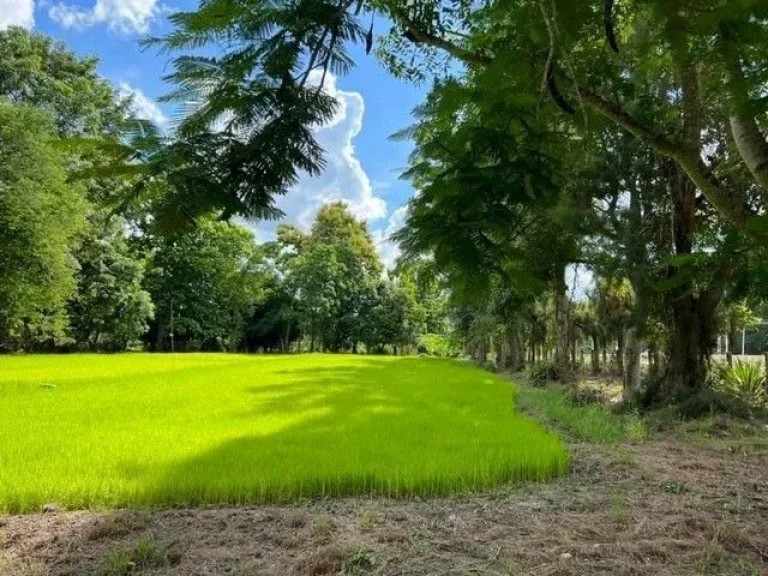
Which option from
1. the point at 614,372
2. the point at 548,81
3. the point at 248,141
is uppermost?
the point at 548,81

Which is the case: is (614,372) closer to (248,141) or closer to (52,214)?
(52,214)

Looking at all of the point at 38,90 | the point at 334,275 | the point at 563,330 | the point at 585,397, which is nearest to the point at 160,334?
the point at 334,275

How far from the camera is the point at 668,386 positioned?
389 inches

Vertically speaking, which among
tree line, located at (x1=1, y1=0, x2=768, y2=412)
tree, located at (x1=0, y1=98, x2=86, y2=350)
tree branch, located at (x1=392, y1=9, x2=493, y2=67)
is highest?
tree, located at (x1=0, y1=98, x2=86, y2=350)

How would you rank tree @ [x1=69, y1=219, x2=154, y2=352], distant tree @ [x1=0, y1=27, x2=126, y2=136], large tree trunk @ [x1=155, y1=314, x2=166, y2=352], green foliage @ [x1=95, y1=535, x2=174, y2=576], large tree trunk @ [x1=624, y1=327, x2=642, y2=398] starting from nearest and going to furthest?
1. green foliage @ [x1=95, y1=535, x2=174, y2=576]
2. large tree trunk @ [x1=624, y1=327, x2=642, y2=398]
3. distant tree @ [x1=0, y1=27, x2=126, y2=136]
4. tree @ [x1=69, y1=219, x2=154, y2=352]
5. large tree trunk @ [x1=155, y1=314, x2=166, y2=352]

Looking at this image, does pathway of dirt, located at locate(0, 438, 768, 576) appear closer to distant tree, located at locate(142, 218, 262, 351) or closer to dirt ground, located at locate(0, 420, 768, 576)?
dirt ground, located at locate(0, 420, 768, 576)

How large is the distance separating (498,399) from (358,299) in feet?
110

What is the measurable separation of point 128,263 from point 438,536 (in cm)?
2938

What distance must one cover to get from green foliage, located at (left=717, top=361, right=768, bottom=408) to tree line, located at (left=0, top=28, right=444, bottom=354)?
6.21 meters

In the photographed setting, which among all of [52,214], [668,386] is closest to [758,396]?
[668,386]

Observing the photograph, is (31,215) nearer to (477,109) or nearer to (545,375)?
(545,375)

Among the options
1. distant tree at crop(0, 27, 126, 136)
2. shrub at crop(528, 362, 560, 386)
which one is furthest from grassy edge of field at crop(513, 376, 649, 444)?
distant tree at crop(0, 27, 126, 136)

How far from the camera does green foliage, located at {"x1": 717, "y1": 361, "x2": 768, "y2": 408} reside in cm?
1131

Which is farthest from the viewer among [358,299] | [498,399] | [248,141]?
[358,299]
